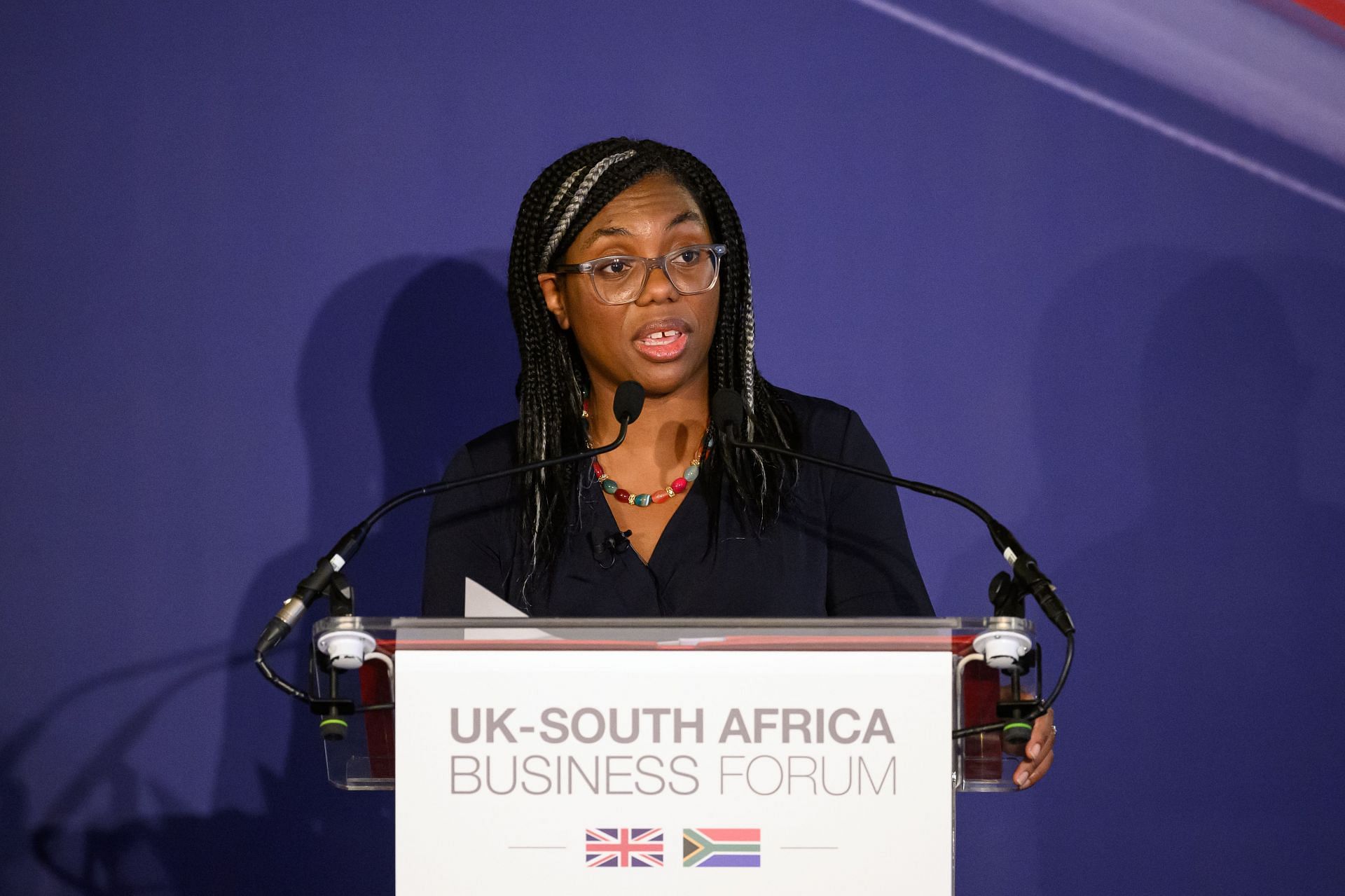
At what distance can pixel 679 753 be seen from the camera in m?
1.45

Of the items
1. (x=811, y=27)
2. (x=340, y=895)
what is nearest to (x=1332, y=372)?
(x=811, y=27)

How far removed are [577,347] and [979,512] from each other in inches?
38.8

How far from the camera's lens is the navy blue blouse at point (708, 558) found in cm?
215

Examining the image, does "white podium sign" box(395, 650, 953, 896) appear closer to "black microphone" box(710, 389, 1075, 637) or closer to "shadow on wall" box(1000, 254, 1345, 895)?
"black microphone" box(710, 389, 1075, 637)

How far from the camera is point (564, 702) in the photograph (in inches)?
57.5

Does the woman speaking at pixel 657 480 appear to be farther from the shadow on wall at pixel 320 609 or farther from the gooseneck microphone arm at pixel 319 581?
the shadow on wall at pixel 320 609

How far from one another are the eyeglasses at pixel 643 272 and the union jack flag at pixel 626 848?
0.99 m

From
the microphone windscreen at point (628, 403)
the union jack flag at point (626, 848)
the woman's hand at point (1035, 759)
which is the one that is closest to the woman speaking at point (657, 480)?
the microphone windscreen at point (628, 403)

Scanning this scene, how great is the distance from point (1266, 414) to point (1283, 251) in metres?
0.36

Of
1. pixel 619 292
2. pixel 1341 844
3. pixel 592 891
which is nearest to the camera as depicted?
pixel 592 891

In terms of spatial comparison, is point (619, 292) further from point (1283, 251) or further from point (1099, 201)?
point (1283, 251)

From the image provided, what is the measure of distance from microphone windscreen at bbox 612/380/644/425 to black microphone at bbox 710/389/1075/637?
3.9 inches

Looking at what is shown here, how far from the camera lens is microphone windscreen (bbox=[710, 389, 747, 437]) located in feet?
6.17

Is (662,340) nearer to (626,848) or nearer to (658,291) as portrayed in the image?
(658,291)
